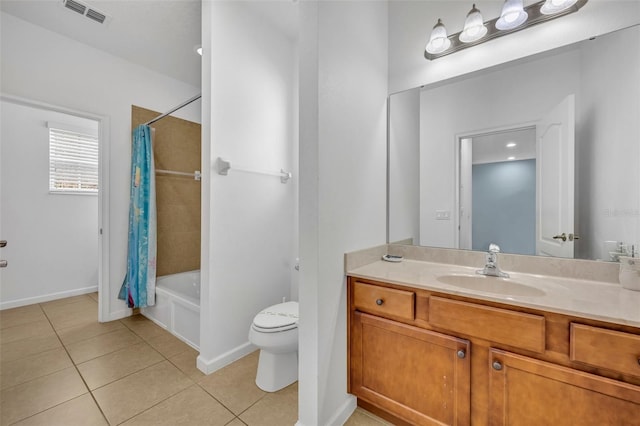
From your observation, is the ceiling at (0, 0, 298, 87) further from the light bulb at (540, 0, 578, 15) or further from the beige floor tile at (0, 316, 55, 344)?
the beige floor tile at (0, 316, 55, 344)

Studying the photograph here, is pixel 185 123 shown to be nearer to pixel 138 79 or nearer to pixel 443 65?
pixel 138 79

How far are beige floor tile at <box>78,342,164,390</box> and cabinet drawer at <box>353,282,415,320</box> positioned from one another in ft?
5.52

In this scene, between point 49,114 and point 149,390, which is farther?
point 49,114

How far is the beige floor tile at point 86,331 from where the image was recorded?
7.62 feet

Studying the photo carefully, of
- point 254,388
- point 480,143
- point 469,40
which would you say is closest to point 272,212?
point 254,388

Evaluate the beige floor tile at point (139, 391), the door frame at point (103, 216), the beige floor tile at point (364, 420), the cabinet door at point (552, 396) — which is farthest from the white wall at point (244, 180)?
the cabinet door at point (552, 396)

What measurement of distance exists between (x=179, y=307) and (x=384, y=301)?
192cm

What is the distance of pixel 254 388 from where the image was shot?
5.59 ft

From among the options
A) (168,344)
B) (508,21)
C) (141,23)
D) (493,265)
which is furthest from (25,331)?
(508,21)

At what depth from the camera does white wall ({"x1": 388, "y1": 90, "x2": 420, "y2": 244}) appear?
5.92 ft

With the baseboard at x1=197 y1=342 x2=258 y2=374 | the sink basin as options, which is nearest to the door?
the sink basin

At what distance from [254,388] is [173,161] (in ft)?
8.43

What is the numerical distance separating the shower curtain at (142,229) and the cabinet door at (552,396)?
283cm

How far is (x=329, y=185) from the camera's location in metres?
1.33
